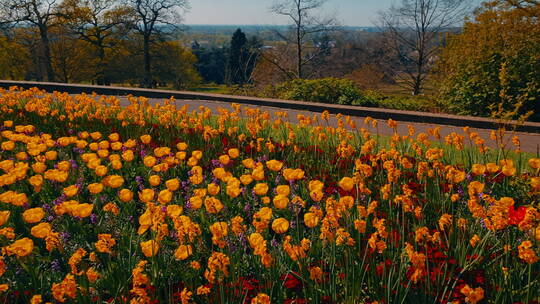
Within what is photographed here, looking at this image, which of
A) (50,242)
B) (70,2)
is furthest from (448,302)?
(70,2)

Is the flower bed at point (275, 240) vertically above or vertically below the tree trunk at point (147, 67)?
below

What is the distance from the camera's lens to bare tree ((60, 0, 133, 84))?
3356cm

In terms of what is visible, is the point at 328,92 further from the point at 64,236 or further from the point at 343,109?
the point at 64,236

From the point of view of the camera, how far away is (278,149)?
5.42 m

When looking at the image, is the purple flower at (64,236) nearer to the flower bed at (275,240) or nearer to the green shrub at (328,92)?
the flower bed at (275,240)

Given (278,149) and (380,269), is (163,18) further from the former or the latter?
(380,269)

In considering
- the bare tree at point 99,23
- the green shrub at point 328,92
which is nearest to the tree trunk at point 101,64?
the bare tree at point 99,23

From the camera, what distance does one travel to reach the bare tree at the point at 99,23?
33.6 meters

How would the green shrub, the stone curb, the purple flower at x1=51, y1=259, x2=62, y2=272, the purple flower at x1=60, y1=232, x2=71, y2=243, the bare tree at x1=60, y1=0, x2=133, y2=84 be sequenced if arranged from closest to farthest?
the purple flower at x1=51, y1=259, x2=62, y2=272, the purple flower at x1=60, y1=232, x2=71, y2=243, the stone curb, the green shrub, the bare tree at x1=60, y1=0, x2=133, y2=84

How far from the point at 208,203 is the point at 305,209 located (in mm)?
1477

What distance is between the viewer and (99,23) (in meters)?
36.8

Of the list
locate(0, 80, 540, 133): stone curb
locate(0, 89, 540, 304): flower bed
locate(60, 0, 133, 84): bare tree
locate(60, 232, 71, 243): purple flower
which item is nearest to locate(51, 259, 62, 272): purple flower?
locate(0, 89, 540, 304): flower bed

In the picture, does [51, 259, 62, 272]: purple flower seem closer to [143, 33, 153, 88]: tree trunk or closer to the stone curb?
the stone curb

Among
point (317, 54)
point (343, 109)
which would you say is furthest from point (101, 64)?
point (343, 109)
